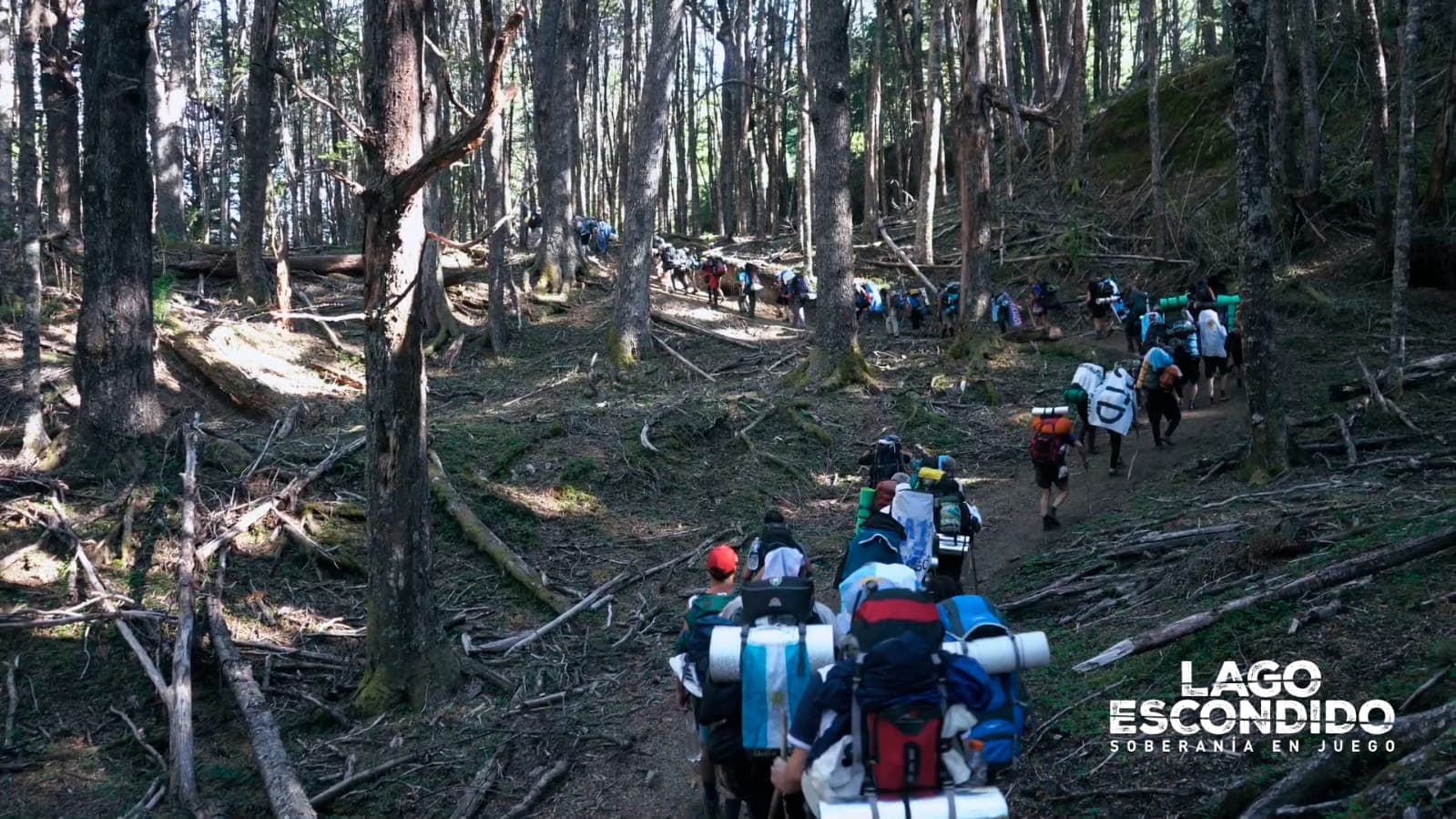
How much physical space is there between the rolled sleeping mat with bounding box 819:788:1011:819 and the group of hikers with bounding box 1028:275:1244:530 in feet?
24.8

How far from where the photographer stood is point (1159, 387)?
13102 millimetres

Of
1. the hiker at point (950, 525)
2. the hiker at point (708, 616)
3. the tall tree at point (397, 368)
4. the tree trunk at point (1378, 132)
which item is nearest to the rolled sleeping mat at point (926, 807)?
the hiker at point (708, 616)

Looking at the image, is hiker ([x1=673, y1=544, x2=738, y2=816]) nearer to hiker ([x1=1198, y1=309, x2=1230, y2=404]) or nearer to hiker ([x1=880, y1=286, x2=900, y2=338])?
hiker ([x1=1198, y1=309, x2=1230, y2=404])

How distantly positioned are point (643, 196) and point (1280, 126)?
1374cm

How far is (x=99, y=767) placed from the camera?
728 centimetres

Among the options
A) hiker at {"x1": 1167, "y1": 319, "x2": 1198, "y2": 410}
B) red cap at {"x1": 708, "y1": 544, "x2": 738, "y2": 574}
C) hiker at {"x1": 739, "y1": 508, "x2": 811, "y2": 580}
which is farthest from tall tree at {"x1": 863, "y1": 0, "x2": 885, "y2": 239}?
red cap at {"x1": 708, "y1": 544, "x2": 738, "y2": 574}

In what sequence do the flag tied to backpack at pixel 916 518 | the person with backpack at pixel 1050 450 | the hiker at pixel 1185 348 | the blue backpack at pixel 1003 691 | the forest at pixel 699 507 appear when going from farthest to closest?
the hiker at pixel 1185 348 → the person with backpack at pixel 1050 450 → the flag tied to backpack at pixel 916 518 → the forest at pixel 699 507 → the blue backpack at pixel 1003 691

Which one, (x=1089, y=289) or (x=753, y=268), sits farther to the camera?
(x=753, y=268)

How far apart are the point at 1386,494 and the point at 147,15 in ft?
43.3

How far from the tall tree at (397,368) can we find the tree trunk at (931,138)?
808 inches

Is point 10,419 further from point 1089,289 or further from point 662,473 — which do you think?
point 1089,289

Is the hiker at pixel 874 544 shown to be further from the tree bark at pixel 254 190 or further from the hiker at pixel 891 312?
the hiker at pixel 891 312

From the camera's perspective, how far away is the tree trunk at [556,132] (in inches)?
929

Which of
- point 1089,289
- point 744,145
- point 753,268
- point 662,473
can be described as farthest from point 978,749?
point 744,145
